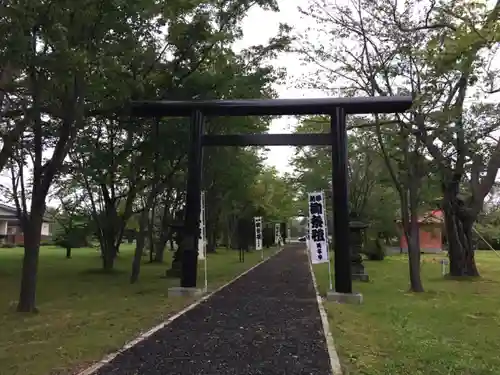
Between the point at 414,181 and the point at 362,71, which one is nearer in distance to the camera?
the point at 414,181

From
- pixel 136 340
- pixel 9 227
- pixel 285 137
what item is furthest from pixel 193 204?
pixel 9 227

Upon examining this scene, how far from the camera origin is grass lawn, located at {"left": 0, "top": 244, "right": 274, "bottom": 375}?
19.8 feet

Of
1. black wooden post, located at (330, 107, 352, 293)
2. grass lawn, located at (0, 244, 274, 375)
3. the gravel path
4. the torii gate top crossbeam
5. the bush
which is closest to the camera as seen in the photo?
the gravel path

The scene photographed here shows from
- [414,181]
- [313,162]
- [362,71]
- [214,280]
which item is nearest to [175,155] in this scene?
[214,280]

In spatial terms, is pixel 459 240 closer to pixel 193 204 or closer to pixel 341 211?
pixel 341 211

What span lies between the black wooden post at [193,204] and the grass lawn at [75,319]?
872mm

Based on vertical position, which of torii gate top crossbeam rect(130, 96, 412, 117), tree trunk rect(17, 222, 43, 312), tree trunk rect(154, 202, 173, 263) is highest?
torii gate top crossbeam rect(130, 96, 412, 117)

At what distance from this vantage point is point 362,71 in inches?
567

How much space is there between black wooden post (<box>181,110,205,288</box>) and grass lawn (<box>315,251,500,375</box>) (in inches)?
141

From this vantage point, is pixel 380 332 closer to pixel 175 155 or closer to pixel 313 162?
pixel 175 155

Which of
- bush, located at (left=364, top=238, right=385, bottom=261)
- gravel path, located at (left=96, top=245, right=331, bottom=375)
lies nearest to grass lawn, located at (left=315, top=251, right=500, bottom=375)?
gravel path, located at (left=96, top=245, right=331, bottom=375)

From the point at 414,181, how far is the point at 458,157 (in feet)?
15.2

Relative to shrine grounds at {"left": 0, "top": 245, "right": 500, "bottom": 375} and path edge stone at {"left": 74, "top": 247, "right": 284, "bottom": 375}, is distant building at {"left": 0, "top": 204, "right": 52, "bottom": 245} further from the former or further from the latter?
path edge stone at {"left": 74, "top": 247, "right": 284, "bottom": 375}

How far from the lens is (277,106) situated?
12156 mm
